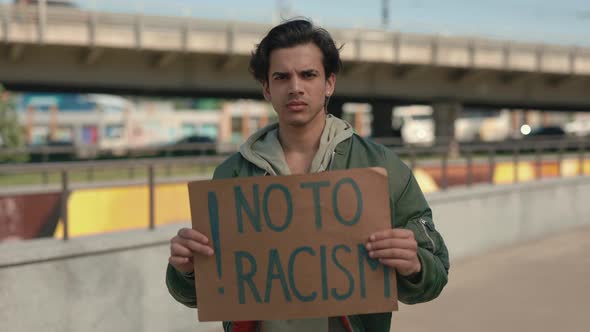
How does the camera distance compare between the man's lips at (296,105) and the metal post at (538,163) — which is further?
the metal post at (538,163)

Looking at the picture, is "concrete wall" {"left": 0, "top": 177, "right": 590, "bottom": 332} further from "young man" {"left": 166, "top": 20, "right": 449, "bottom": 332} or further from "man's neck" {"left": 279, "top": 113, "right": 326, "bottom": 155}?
"man's neck" {"left": 279, "top": 113, "right": 326, "bottom": 155}

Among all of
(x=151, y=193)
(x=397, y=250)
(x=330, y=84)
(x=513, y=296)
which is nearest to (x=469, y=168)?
(x=513, y=296)

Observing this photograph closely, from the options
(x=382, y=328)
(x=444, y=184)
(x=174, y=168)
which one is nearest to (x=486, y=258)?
(x=444, y=184)

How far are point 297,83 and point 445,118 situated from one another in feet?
139

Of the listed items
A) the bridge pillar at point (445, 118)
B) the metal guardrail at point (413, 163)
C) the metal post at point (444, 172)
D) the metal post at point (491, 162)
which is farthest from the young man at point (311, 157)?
the bridge pillar at point (445, 118)

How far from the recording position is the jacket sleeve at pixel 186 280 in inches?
99.0

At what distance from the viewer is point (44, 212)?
1125 centimetres

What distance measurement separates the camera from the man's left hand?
223 cm

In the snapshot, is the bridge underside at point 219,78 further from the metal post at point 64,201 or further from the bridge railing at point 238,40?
the metal post at point 64,201

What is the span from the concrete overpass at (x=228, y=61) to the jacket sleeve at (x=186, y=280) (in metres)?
26.7

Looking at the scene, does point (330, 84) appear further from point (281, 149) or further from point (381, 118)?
point (381, 118)

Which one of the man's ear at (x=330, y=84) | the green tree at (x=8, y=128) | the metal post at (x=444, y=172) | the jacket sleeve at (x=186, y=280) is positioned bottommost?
the green tree at (x=8, y=128)

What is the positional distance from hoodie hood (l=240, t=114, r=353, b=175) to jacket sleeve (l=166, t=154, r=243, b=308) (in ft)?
0.23

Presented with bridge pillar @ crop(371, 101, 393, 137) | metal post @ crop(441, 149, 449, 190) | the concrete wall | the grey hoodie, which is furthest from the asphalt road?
bridge pillar @ crop(371, 101, 393, 137)
